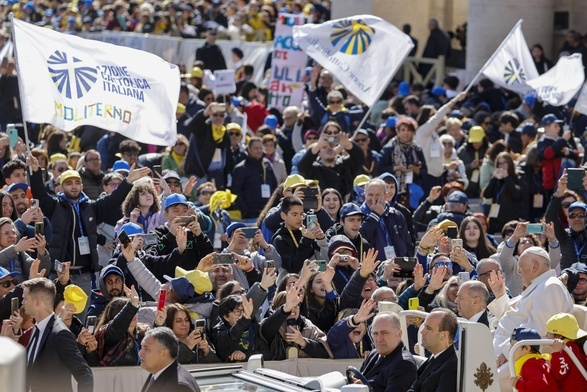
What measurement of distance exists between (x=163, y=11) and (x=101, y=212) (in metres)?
19.4

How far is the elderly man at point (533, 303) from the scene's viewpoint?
34.0 ft

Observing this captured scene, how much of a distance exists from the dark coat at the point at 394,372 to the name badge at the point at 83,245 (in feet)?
14.7

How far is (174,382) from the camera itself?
27.0 feet

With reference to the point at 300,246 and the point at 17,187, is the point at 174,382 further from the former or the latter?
the point at 17,187

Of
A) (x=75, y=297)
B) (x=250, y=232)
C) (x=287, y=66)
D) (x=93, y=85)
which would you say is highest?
(x=93, y=85)

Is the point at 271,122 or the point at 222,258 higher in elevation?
the point at 222,258

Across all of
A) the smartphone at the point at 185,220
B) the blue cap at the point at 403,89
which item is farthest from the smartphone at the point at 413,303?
the blue cap at the point at 403,89

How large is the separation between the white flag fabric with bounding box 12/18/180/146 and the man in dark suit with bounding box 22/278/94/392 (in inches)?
157

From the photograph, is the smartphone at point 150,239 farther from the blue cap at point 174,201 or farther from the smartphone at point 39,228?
the smartphone at point 39,228

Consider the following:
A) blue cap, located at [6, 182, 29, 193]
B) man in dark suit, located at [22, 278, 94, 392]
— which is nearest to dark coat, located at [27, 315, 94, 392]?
man in dark suit, located at [22, 278, 94, 392]

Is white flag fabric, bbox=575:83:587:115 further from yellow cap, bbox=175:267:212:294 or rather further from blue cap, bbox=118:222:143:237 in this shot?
yellow cap, bbox=175:267:212:294

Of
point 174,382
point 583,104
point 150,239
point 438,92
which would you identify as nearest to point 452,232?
point 150,239

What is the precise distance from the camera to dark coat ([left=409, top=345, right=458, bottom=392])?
8984 mm

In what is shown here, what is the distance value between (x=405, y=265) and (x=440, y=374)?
305 centimetres
